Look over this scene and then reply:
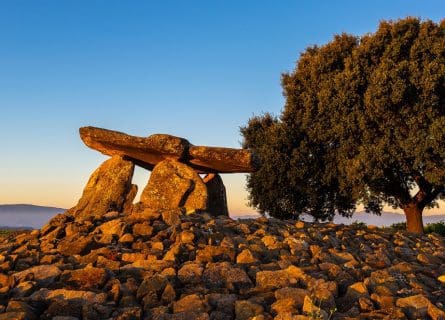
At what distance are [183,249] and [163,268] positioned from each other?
3.74 feet

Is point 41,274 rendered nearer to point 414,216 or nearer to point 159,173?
point 159,173

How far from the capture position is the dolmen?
Answer: 55.7ft

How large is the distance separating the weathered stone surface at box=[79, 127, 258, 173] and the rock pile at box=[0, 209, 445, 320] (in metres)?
2.96

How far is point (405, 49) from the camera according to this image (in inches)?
1022

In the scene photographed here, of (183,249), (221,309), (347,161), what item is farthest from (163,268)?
(347,161)

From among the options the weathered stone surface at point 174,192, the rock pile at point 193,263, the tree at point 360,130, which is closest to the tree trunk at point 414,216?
the tree at point 360,130

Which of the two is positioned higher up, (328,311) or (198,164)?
(198,164)

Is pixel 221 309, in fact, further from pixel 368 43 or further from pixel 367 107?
pixel 368 43

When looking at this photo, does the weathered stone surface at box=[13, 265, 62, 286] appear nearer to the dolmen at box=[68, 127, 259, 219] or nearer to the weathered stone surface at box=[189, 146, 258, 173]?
the dolmen at box=[68, 127, 259, 219]

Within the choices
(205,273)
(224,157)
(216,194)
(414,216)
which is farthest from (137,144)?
(414,216)

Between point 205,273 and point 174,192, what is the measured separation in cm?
672

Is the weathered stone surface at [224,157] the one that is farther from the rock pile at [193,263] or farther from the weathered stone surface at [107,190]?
the weathered stone surface at [107,190]

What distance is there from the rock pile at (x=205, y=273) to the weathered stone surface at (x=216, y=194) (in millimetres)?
3051

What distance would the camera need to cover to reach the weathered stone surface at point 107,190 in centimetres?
1789
